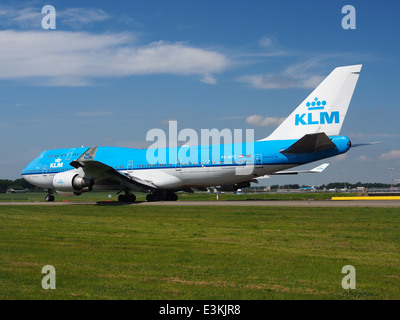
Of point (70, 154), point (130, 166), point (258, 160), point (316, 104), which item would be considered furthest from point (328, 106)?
point (70, 154)

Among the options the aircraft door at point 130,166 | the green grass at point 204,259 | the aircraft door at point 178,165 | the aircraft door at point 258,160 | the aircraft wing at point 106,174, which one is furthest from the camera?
the aircraft door at point 130,166

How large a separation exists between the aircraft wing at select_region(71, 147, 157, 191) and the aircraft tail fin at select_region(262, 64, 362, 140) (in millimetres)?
12030

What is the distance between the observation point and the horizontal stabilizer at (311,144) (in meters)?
29.2

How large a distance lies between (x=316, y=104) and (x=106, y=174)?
16.6 metres

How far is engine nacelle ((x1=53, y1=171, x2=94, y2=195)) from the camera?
34.5 meters

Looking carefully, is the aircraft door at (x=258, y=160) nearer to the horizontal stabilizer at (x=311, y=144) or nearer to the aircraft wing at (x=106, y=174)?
the horizontal stabilizer at (x=311, y=144)

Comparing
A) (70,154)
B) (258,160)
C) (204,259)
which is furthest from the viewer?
(70,154)

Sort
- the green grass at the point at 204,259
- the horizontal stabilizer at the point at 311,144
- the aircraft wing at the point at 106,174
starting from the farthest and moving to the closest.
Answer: the aircraft wing at the point at 106,174
the horizontal stabilizer at the point at 311,144
the green grass at the point at 204,259

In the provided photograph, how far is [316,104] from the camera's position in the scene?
106 feet

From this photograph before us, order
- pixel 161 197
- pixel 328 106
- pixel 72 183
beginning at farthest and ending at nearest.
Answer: pixel 161 197 < pixel 72 183 < pixel 328 106

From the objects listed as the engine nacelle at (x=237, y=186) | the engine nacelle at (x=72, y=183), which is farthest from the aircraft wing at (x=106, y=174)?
the engine nacelle at (x=237, y=186)

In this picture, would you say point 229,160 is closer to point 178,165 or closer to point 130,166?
point 178,165
